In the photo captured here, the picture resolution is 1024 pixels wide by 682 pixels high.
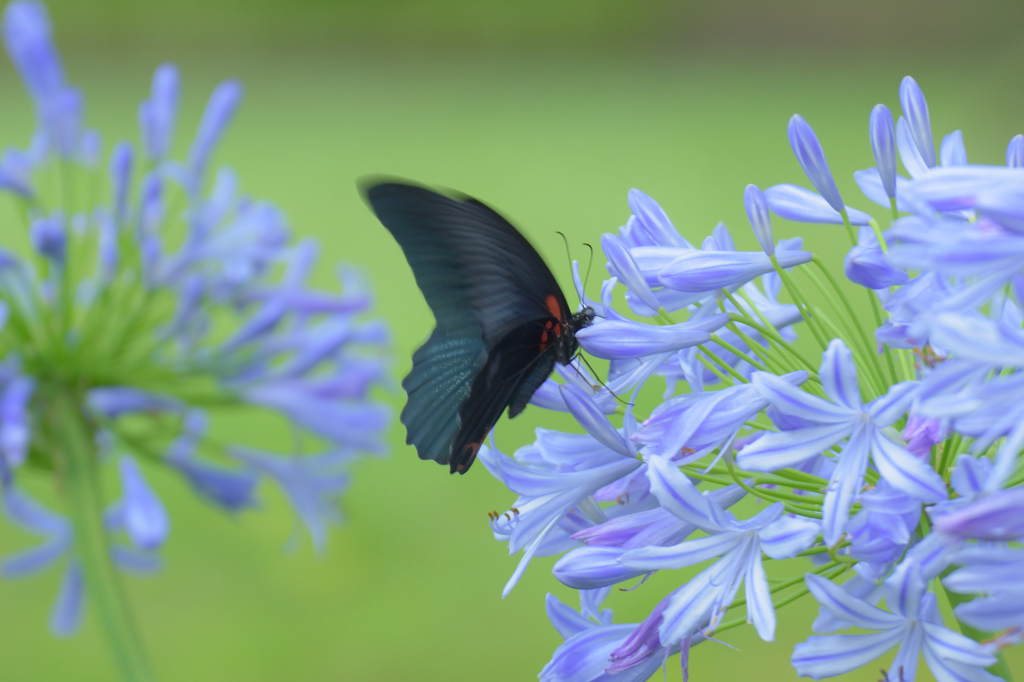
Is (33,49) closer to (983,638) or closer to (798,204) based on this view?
(798,204)

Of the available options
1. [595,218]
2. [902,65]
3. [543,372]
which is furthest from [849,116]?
[543,372]

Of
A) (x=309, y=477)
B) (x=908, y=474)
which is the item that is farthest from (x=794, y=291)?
(x=309, y=477)

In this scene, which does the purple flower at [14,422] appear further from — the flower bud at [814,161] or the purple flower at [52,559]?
the flower bud at [814,161]

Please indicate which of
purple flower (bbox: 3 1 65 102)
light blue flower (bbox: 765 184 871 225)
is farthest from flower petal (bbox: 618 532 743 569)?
purple flower (bbox: 3 1 65 102)

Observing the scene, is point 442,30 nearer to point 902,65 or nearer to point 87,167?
point 902,65

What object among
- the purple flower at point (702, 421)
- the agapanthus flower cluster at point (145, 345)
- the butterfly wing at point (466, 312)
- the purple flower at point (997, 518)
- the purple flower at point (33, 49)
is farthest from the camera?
the purple flower at point (33, 49)

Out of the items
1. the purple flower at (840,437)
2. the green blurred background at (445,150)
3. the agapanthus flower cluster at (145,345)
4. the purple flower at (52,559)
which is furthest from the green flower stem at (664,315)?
the green blurred background at (445,150)
